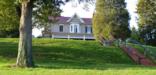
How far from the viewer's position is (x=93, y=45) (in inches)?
1937

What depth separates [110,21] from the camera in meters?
76.6

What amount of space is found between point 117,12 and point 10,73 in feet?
191

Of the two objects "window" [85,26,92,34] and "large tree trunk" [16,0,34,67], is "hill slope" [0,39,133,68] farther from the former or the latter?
"window" [85,26,92,34]

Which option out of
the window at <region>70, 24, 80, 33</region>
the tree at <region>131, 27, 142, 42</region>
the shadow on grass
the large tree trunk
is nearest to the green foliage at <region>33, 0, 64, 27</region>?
the shadow on grass

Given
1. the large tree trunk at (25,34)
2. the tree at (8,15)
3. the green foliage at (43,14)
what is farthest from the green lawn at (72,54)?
the large tree trunk at (25,34)

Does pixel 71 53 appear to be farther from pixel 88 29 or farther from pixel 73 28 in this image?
pixel 88 29

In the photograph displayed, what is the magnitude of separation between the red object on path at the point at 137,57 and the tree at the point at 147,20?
29298 mm

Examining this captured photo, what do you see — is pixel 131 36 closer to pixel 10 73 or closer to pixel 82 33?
pixel 82 33

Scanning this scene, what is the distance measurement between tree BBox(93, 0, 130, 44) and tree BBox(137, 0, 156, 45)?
271 cm

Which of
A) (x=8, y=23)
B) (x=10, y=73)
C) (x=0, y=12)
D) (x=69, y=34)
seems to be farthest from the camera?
(x=69, y=34)

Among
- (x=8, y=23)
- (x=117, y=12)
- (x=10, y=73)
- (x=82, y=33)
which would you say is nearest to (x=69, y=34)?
(x=82, y=33)

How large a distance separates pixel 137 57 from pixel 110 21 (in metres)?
31.8

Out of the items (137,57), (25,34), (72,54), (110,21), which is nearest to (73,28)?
(110,21)

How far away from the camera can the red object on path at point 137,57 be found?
139 feet
